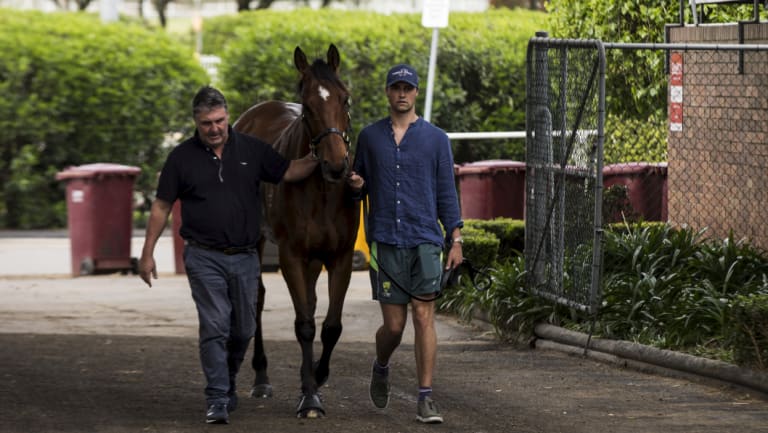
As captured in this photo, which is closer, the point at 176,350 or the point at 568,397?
the point at 568,397

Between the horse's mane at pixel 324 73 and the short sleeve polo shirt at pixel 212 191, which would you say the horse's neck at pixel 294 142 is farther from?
the short sleeve polo shirt at pixel 212 191

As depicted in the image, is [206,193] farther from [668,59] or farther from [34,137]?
[34,137]

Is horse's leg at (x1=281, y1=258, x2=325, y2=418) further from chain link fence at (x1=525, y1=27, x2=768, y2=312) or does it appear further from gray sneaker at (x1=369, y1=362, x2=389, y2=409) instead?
chain link fence at (x1=525, y1=27, x2=768, y2=312)

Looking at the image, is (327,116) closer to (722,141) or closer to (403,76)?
(403,76)

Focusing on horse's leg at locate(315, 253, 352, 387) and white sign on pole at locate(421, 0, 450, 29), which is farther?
white sign on pole at locate(421, 0, 450, 29)

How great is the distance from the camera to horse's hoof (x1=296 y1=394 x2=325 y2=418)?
913cm

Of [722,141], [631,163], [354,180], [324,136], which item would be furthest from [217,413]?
[631,163]

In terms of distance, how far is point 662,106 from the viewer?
18.1m

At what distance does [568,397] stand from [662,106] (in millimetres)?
8741

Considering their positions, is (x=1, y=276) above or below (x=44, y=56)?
below

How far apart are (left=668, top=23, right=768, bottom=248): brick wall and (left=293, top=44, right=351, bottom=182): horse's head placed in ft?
16.7

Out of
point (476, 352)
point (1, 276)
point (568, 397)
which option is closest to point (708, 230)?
point (476, 352)

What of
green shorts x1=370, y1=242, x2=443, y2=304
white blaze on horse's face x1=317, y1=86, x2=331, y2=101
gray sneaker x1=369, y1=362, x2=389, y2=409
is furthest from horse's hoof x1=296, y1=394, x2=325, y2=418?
white blaze on horse's face x1=317, y1=86, x2=331, y2=101

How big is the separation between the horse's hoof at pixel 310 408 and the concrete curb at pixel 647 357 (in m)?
2.62
